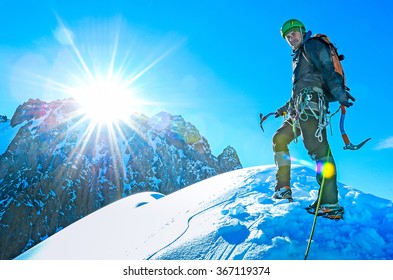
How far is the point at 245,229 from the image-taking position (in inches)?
193

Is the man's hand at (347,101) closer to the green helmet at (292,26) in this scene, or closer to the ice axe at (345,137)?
the ice axe at (345,137)

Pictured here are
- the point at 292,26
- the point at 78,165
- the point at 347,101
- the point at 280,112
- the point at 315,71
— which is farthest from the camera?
the point at 78,165

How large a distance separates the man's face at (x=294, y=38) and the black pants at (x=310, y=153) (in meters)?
1.34

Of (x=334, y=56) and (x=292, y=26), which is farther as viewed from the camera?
(x=292, y=26)

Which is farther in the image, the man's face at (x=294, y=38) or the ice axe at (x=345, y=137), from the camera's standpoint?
the man's face at (x=294, y=38)

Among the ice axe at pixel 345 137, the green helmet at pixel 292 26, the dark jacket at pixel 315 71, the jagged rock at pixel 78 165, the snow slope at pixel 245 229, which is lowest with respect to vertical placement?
the snow slope at pixel 245 229

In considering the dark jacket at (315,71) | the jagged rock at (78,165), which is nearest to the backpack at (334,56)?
the dark jacket at (315,71)

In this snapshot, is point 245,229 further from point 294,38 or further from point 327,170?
point 294,38

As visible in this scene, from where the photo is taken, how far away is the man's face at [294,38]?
564 centimetres

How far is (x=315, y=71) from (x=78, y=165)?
144643 mm

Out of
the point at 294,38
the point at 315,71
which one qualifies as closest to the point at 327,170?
the point at 315,71

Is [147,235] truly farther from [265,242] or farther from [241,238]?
[265,242]

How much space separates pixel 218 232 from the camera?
16.1ft
